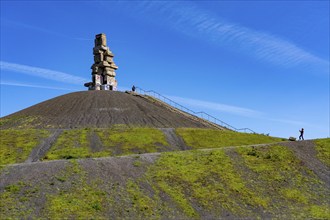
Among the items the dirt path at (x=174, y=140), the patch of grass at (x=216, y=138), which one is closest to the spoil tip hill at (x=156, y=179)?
the dirt path at (x=174, y=140)

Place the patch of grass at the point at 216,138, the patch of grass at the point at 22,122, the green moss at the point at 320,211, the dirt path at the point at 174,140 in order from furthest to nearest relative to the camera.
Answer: the patch of grass at the point at 22,122 → the patch of grass at the point at 216,138 → the dirt path at the point at 174,140 → the green moss at the point at 320,211

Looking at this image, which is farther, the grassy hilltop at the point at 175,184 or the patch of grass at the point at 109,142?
the patch of grass at the point at 109,142

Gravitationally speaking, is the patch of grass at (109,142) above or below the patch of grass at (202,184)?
above

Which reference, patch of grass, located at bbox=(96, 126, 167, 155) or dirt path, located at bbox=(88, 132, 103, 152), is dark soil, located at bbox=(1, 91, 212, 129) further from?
dirt path, located at bbox=(88, 132, 103, 152)

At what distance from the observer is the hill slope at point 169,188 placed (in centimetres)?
2466

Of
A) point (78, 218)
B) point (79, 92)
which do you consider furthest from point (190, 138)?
point (79, 92)

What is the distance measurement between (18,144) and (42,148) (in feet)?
13.2

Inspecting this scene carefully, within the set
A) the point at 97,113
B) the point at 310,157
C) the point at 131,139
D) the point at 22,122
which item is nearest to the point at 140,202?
the point at 310,157

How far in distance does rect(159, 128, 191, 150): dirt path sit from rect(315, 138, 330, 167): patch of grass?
17.4 metres

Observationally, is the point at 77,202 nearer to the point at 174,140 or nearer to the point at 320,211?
the point at 320,211

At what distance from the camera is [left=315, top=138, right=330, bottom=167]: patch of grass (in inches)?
1579

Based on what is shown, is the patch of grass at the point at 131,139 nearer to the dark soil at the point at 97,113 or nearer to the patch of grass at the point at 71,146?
the patch of grass at the point at 71,146

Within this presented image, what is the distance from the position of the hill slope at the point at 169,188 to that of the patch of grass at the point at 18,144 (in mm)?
14624

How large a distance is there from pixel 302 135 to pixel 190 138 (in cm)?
1945
